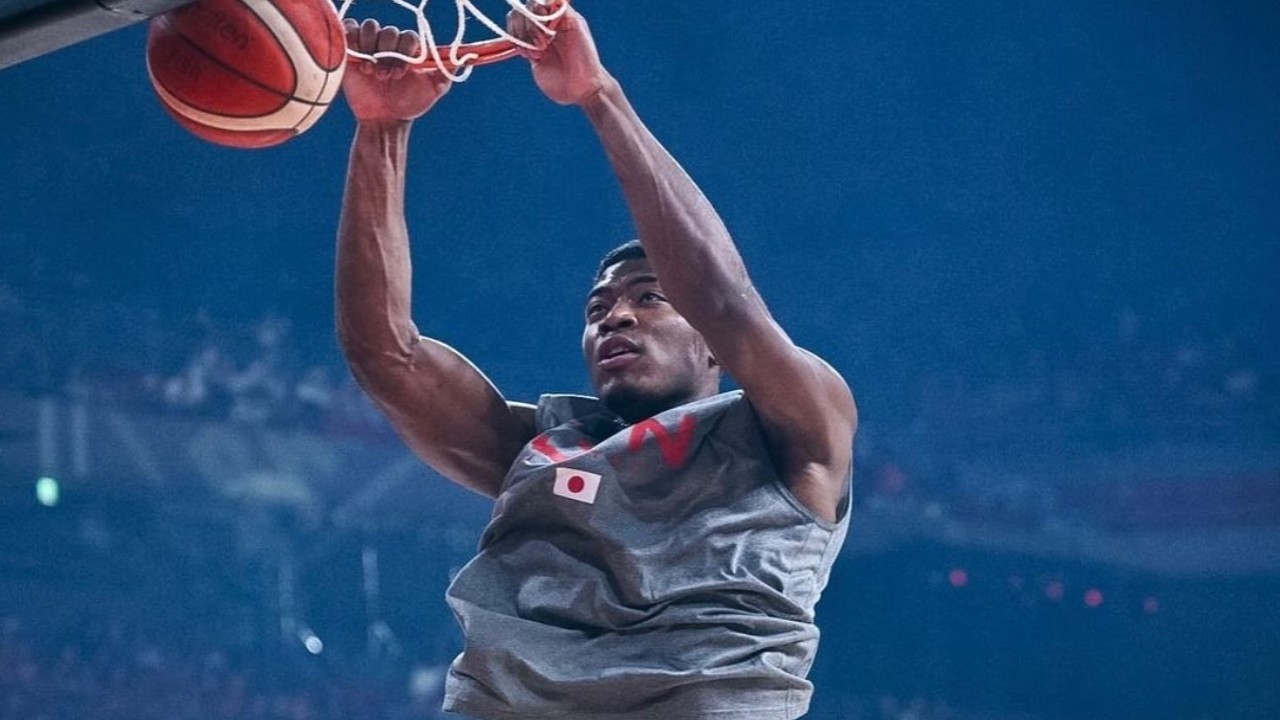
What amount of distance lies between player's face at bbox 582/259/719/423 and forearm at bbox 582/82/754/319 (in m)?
0.19

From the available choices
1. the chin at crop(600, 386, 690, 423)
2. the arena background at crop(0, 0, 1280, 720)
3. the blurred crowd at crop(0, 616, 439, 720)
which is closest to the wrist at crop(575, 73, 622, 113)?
the chin at crop(600, 386, 690, 423)

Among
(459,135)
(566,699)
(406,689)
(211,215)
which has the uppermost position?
(459,135)

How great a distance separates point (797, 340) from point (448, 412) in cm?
252

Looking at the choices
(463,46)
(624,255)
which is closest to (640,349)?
(624,255)

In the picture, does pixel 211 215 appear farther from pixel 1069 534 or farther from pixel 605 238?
pixel 1069 534

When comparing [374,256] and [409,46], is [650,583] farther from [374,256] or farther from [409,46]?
[409,46]

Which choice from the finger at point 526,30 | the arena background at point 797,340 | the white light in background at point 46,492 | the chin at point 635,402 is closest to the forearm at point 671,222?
the finger at point 526,30

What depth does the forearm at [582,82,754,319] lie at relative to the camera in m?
2.00

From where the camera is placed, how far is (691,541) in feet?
6.23

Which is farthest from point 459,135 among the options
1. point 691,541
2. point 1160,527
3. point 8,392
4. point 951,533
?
point 691,541

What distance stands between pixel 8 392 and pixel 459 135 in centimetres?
151

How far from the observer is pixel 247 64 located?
1855mm

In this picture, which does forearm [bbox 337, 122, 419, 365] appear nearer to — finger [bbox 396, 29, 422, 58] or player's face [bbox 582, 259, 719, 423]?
finger [bbox 396, 29, 422, 58]

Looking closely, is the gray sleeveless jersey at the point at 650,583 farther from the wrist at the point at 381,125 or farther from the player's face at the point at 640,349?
the wrist at the point at 381,125
